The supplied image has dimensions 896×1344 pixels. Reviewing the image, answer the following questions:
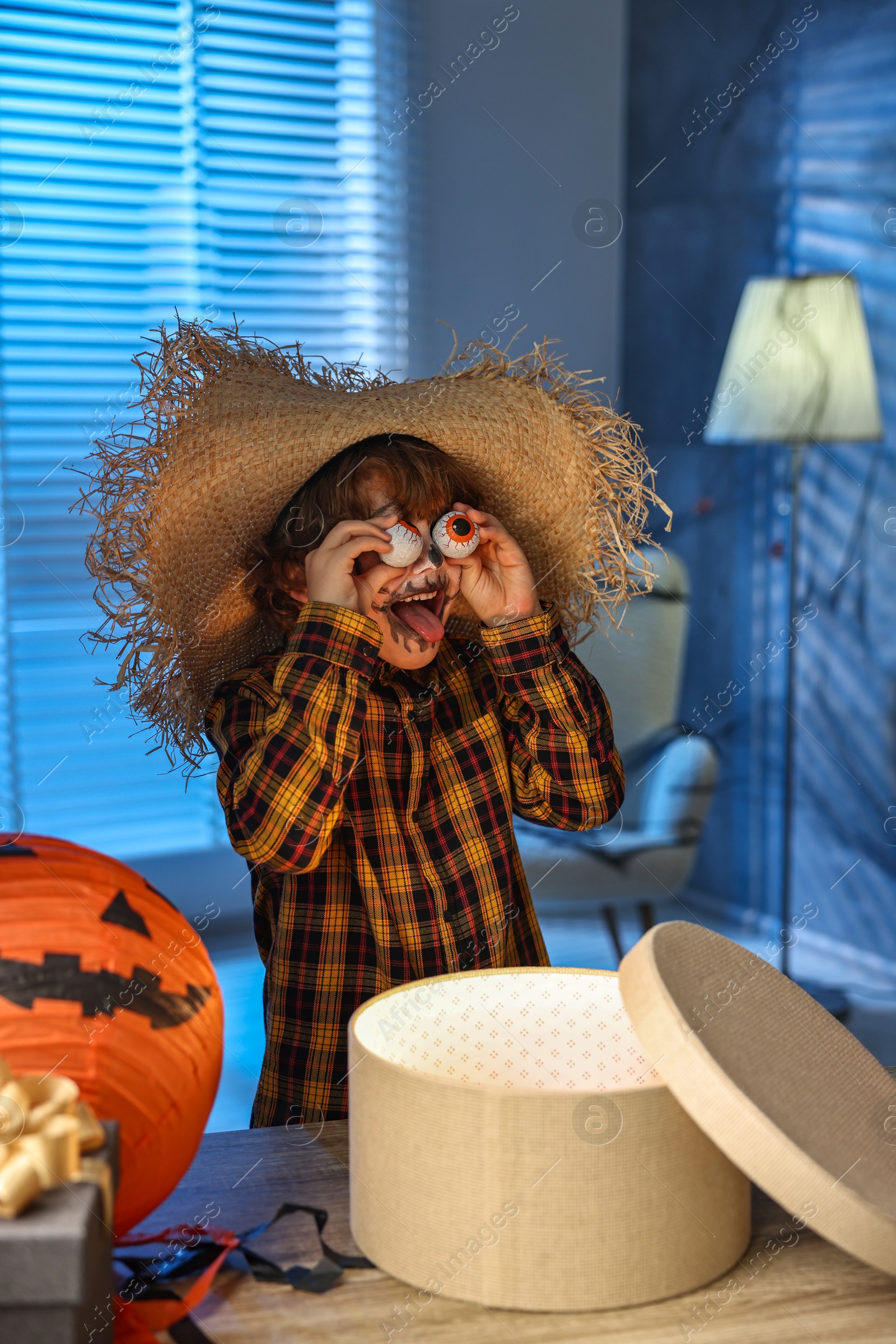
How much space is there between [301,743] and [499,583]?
25 cm

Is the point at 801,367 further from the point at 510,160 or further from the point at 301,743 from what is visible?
the point at 301,743

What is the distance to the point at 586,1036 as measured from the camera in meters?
0.68

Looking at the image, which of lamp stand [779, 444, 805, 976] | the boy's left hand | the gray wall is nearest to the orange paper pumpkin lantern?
the boy's left hand

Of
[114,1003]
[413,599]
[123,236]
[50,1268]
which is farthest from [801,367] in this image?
[50,1268]

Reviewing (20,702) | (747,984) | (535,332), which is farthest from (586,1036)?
(535,332)

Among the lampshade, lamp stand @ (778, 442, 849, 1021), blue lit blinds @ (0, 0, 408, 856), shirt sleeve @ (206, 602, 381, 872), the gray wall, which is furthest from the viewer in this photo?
the gray wall

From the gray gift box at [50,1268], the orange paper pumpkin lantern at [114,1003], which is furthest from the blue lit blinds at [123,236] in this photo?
the gray gift box at [50,1268]

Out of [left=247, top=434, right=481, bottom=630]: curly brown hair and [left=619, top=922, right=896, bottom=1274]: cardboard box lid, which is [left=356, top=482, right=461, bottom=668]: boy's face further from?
[left=619, top=922, right=896, bottom=1274]: cardboard box lid

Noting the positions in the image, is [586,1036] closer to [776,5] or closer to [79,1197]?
[79,1197]

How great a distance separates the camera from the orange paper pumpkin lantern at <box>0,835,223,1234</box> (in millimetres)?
488

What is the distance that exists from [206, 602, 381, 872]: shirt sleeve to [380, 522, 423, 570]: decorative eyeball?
2.0 inches

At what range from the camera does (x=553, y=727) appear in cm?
107

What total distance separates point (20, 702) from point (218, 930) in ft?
2.47

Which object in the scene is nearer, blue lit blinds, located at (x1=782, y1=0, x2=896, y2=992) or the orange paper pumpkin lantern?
the orange paper pumpkin lantern
